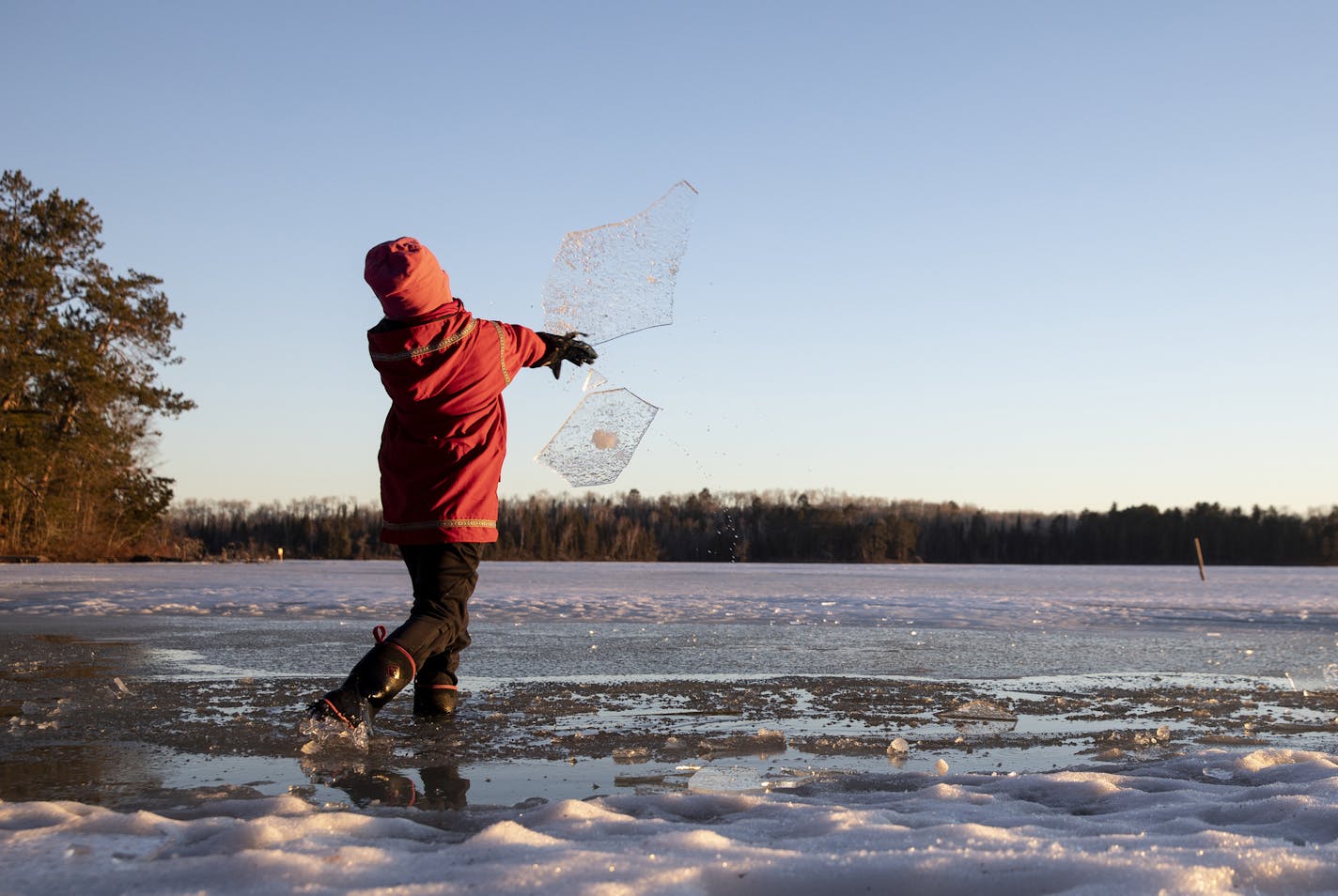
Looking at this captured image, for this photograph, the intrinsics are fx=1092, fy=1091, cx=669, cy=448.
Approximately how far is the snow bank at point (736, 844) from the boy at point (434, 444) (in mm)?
1394

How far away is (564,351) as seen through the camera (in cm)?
455

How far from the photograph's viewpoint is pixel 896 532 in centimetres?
9269

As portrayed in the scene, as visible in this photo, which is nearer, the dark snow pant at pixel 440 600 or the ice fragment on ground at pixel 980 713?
the dark snow pant at pixel 440 600

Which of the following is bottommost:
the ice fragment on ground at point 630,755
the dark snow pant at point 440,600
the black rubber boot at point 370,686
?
the ice fragment on ground at point 630,755

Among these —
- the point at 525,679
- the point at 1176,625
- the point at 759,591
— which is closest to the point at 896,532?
the point at 759,591

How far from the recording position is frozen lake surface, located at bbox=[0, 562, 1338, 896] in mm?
2117

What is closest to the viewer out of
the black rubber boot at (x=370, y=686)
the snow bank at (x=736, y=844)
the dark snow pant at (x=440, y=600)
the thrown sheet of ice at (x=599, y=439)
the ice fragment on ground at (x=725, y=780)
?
the snow bank at (x=736, y=844)

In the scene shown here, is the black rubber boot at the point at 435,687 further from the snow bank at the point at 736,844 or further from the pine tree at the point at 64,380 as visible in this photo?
the pine tree at the point at 64,380

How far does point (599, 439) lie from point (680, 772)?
6.45 feet

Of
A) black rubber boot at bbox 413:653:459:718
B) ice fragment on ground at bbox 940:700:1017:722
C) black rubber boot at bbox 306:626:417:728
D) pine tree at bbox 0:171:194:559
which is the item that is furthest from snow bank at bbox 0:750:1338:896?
pine tree at bbox 0:171:194:559

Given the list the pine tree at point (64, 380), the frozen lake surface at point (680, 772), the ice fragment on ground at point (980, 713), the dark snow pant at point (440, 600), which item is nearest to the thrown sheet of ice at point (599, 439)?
the dark snow pant at point (440, 600)

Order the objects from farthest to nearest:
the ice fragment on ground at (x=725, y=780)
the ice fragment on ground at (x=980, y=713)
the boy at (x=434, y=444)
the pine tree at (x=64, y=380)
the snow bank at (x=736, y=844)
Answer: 1. the pine tree at (x=64, y=380)
2. the ice fragment on ground at (x=980, y=713)
3. the boy at (x=434, y=444)
4. the ice fragment on ground at (x=725, y=780)
5. the snow bank at (x=736, y=844)

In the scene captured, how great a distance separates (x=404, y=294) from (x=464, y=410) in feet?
1.62

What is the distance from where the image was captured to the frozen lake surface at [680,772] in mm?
2117
